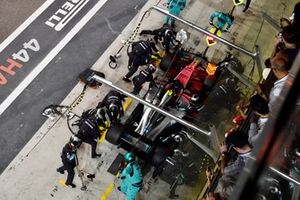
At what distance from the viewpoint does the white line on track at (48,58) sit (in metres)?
8.58

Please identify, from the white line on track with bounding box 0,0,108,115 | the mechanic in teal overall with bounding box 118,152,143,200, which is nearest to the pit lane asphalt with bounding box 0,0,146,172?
the white line on track with bounding box 0,0,108,115

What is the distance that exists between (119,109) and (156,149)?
3.59 ft

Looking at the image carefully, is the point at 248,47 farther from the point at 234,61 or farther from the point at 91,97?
the point at 91,97

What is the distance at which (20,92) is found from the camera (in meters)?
8.70

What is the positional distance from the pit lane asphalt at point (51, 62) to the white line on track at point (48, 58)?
0.08 m

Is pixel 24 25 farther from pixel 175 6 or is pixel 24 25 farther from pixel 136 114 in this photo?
pixel 136 114

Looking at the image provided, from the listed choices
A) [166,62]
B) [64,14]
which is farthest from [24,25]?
[166,62]

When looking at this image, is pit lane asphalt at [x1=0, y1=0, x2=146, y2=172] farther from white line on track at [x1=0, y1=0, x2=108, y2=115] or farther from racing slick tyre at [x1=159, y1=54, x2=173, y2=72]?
racing slick tyre at [x1=159, y1=54, x2=173, y2=72]

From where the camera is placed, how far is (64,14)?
10062mm

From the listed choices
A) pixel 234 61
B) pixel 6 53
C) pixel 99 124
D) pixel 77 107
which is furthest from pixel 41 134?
pixel 234 61

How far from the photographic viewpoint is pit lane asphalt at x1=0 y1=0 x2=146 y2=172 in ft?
26.8

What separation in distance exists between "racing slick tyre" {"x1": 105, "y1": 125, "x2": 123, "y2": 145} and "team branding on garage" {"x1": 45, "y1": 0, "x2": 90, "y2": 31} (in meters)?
4.02

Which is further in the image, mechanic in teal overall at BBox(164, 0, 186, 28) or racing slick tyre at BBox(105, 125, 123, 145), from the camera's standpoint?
mechanic in teal overall at BBox(164, 0, 186, 28)

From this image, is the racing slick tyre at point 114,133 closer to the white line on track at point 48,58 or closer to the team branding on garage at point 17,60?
the white line on track at point 48,58
